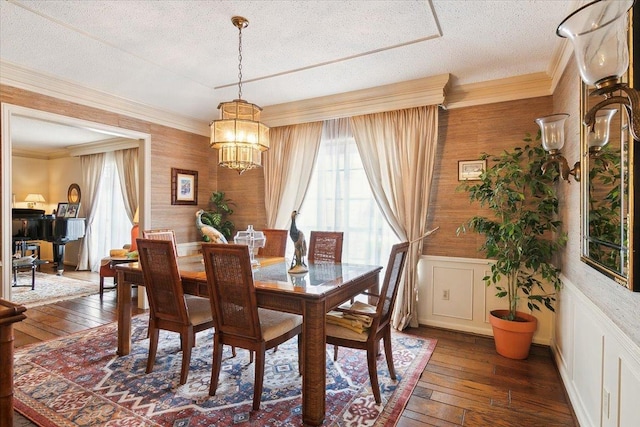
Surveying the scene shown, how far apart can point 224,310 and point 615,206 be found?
7.09 feet

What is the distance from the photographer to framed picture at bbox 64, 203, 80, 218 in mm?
7117

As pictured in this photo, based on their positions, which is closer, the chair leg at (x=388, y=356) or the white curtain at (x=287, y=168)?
the chair leg at (x=388, y=356)

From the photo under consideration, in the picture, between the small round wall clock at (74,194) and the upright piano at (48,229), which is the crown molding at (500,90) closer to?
the upright piano at (48,229)

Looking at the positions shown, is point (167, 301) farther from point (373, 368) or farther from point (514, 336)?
point (514, 336)

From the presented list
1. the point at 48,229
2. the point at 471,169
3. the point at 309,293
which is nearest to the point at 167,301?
the point at 309,293

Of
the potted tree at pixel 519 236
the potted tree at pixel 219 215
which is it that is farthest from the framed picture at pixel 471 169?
the potted tree at pixel 219 215

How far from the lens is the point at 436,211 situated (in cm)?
369

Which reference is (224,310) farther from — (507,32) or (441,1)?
(507,32)

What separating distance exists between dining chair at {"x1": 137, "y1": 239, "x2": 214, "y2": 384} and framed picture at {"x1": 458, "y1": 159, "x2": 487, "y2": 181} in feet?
9.27

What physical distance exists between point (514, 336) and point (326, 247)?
1.83 m

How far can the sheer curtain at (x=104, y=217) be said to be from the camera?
6.75m

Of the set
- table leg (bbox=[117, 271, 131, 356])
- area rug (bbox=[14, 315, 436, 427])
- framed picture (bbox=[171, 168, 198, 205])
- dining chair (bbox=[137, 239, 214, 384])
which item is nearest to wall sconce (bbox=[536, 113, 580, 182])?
area rug (bbox=[14, 315, 436, 427])

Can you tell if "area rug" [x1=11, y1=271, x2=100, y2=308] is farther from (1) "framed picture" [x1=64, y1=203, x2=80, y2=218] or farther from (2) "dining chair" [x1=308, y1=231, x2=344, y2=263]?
(2) "dining chair" [x1=308, y1=231, x2=344, y2=263]

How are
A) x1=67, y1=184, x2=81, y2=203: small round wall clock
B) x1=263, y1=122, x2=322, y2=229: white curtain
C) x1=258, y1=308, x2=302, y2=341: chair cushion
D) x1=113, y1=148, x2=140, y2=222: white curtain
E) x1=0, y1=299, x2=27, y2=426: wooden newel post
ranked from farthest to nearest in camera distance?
x1=67, y1=184, x2=81, y2=203: small round wall clock, x1=113, y1=148, x2=140, y2=222: white curtain, x1=263, y1=122, x2=322, y2=229: white curtain, x1=258, y1=308, x2=302, y2=341: chair cushion, x1=0, y1=299, x2=27, y2=426: wooden newel post
